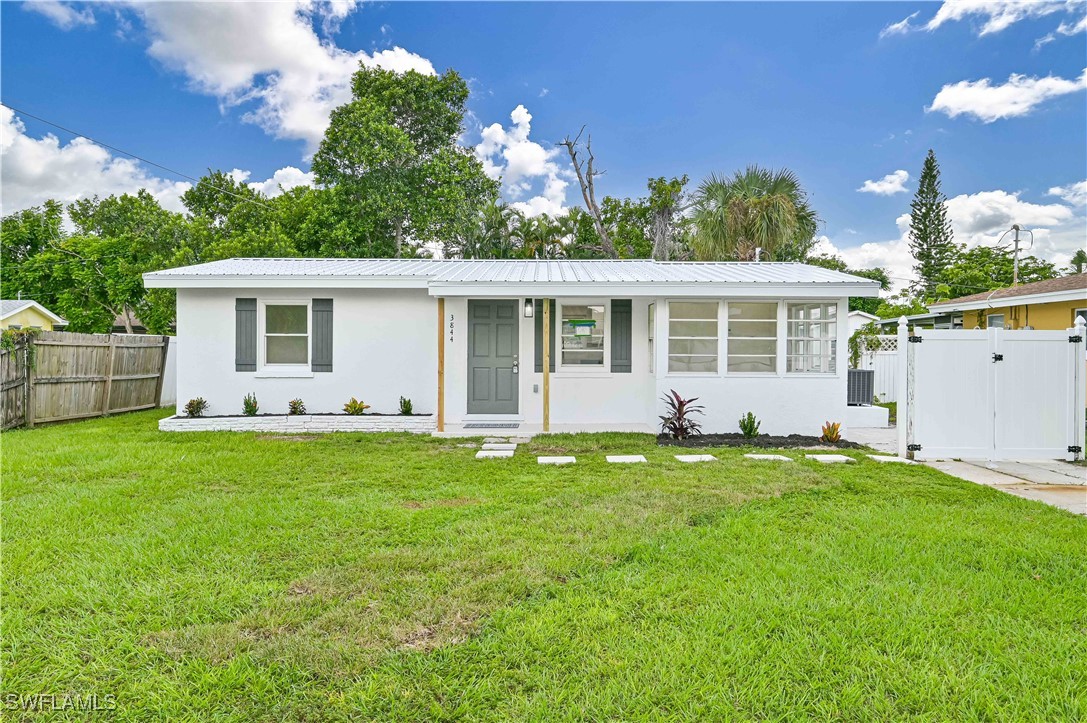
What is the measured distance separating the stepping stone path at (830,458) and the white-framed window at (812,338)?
5.95 feet

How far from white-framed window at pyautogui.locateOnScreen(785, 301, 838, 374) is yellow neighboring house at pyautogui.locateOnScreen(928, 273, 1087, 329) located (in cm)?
766

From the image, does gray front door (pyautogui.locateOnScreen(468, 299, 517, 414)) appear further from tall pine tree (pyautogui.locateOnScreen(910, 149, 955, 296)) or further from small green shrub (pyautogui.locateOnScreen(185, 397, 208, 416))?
tall pine tree (pyautogui.locateOnScreen(910, 149, 955, 296))

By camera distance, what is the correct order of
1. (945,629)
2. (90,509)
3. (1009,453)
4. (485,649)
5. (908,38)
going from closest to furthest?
(485,649), (945,629), (90,509), (1009,453), (908,38)

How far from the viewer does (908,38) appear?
14.5m

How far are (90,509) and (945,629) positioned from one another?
18.5ft

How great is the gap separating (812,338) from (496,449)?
508cm

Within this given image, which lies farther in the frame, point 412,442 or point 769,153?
point 769,153

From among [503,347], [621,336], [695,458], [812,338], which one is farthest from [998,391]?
[503,347]

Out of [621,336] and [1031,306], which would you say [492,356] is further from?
[1031,306]

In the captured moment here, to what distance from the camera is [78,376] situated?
9211mm

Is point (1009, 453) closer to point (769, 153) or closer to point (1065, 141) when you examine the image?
point (769, 153)

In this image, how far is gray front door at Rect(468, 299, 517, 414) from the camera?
8.95 metres

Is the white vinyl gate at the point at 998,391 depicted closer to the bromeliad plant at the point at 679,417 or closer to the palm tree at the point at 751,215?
the bromeliad plant at the point at 679,417

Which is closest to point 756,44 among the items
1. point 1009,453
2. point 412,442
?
point 1009,453
